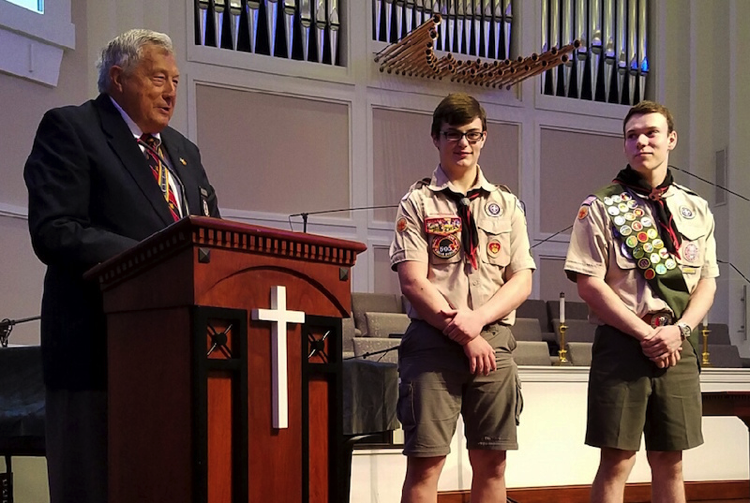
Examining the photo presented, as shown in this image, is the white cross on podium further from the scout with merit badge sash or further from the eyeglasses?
the scout with merit badge sash

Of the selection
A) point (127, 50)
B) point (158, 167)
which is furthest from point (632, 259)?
point (127, 50)

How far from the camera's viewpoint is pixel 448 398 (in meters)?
2.64

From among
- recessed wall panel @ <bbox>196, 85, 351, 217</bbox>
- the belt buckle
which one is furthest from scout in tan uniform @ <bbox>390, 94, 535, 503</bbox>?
recessed wall panel @ <bbox>196, 85, 351, 217</bbox>

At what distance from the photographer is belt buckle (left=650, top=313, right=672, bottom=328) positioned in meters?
2.90

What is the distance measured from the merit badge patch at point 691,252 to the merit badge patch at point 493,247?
25.7 inches

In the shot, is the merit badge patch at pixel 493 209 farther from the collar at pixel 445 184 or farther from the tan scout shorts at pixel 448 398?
the tan scout shorts at pixel 448 398

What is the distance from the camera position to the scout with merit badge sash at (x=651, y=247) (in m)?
2.92

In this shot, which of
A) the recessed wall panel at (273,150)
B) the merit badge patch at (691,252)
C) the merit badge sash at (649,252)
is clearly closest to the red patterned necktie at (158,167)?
the merit badge sash at (649,252)

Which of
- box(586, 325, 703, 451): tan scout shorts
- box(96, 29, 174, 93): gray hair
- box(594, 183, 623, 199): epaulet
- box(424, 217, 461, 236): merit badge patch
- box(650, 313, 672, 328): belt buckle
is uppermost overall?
box(96, 29, 174, 93): gray hair

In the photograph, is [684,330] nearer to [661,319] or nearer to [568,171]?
[661,319]

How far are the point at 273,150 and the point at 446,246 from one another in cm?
503

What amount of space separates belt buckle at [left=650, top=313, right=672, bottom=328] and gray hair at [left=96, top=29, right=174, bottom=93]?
168 centimetres

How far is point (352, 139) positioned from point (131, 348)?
636 centimetres

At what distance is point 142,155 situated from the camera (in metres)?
2.02
